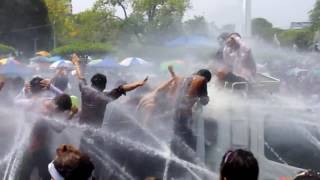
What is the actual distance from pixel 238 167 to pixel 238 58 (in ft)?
17.2

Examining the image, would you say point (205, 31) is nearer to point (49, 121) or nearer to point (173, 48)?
point (173, 48)

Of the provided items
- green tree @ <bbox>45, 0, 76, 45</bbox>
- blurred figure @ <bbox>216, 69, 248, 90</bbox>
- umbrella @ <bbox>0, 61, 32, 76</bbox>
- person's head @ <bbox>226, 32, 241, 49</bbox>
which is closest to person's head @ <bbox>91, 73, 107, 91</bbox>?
blurred figure @ <bbox>216, 69, 248, 90</bbox>

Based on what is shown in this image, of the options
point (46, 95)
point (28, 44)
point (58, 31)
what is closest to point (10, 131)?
point (46, 95)

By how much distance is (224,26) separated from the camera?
44.0 feet

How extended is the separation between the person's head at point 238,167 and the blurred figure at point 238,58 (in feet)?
15.7

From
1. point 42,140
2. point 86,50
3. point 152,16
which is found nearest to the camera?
point 42,140

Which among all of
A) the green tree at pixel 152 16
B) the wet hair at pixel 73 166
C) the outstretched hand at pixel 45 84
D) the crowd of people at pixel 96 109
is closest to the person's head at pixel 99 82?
the crowd of people at pixel 96 109

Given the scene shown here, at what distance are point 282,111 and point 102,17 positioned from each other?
201 ft

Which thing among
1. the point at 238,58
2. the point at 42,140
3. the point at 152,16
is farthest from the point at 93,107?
the point at 152,16

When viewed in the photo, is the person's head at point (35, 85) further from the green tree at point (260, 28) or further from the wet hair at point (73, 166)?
the green tree at point (260, 28)

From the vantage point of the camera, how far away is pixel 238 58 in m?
8.16

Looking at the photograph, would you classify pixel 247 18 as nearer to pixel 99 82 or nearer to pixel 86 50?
pixel 99 82

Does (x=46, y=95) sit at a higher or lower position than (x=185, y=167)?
higher

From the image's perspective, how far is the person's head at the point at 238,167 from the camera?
3033 millimetres
